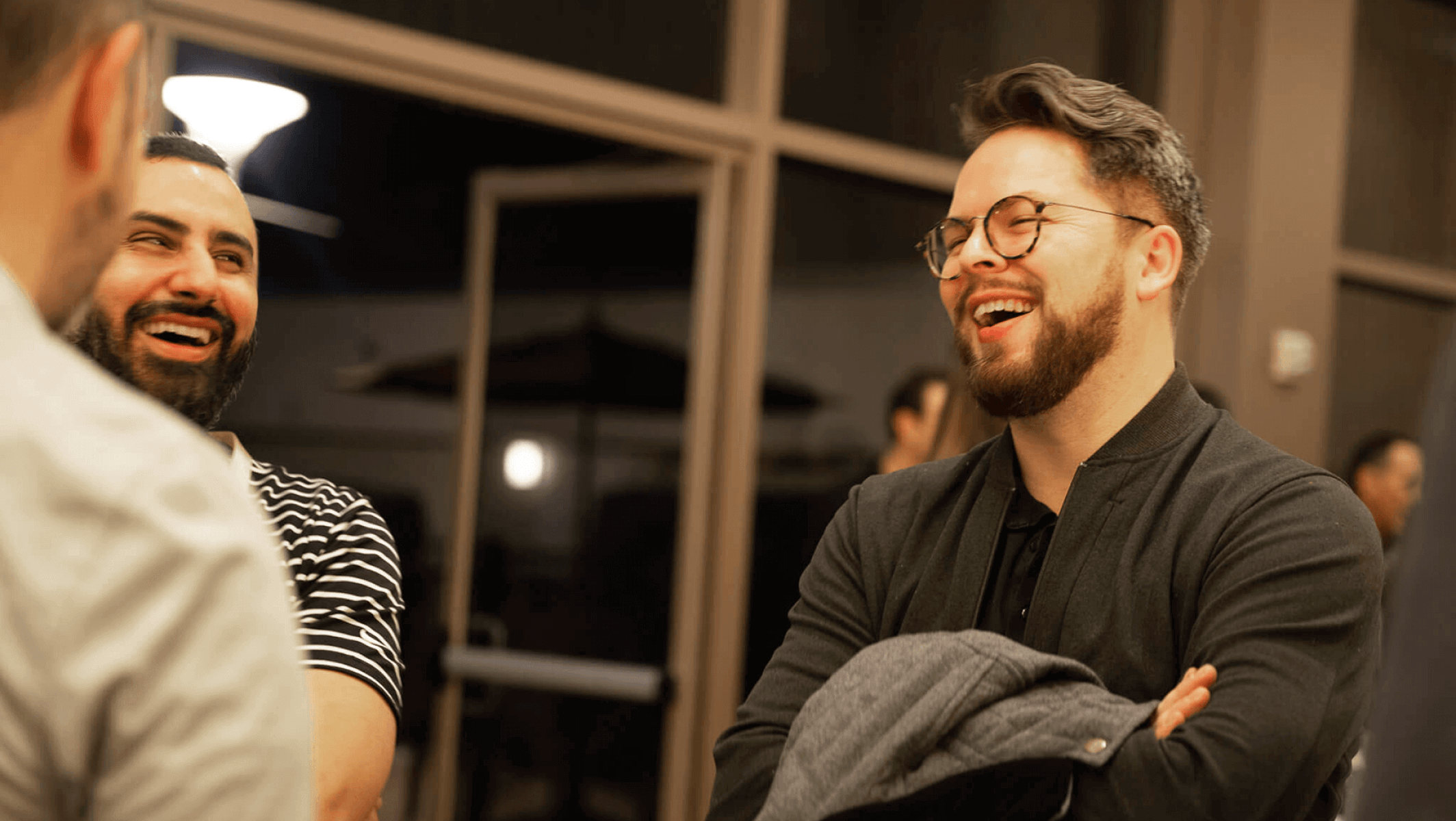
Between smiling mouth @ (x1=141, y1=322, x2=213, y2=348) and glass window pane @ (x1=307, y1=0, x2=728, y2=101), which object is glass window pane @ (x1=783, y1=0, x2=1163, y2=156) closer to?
glass window pane @ (x1=307, y1=0, x2=728, y2=101)

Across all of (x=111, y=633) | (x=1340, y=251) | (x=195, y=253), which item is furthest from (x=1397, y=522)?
(x=111, y=633)

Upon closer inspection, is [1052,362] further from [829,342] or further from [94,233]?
[829,342]

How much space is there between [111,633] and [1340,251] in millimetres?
4556

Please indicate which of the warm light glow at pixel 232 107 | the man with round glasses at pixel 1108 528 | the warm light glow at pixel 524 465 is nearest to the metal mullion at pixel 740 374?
the warm light glow at pixel 524 465

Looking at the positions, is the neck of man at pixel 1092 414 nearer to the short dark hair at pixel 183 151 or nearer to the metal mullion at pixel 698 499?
the short dark hair at pixel 183 151

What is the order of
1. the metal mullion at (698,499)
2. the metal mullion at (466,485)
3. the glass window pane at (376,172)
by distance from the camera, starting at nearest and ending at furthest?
the glass window pane at (376,172)
the metal mullion at (698,499)
the metal mullion at (466,485)

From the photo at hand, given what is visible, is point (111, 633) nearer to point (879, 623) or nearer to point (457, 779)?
point (879, 623)

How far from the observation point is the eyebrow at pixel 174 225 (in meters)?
1.26

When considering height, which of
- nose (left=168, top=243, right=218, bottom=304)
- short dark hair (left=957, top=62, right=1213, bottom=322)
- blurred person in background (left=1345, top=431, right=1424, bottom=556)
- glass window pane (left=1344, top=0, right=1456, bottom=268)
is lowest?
blurred person in background (left=1345, top=431, right=1424, bottom=556)

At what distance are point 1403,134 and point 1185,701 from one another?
436 cm

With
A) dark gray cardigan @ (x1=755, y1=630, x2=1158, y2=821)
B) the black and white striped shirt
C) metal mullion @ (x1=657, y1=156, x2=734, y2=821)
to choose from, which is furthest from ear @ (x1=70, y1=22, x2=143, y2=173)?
metal mullion @ (x1=657, y1=156, x2=734, y2=821)

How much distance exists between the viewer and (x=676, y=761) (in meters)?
3.09

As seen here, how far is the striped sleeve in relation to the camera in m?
1.30

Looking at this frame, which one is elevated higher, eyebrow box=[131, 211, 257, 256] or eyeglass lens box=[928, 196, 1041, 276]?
eyeglass lens box=[928, 196, 1041, 276]
